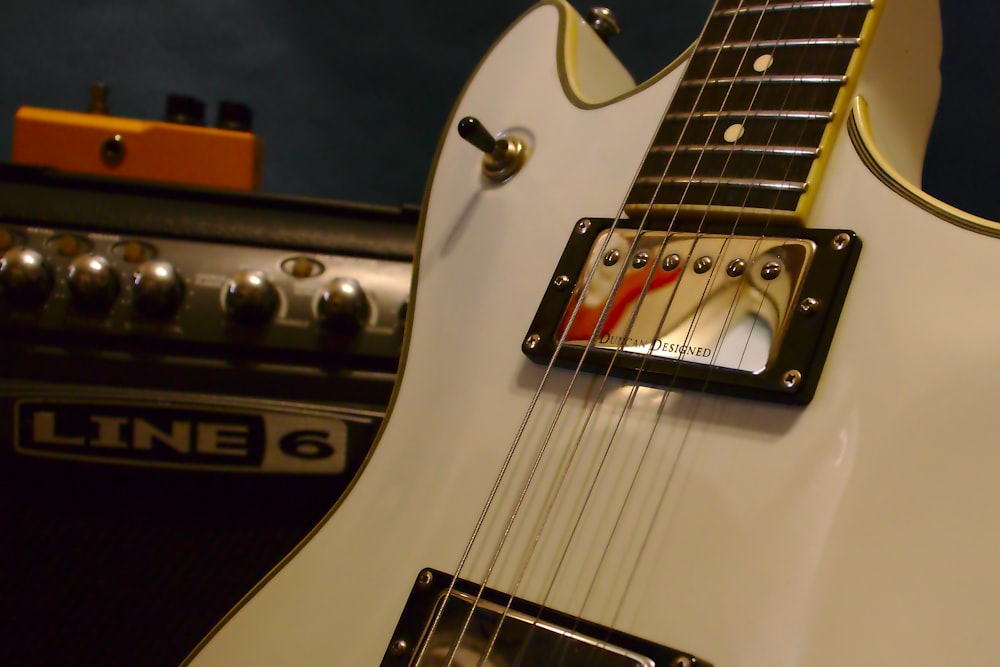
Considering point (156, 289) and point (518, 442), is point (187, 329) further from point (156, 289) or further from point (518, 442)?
point (518, 442)

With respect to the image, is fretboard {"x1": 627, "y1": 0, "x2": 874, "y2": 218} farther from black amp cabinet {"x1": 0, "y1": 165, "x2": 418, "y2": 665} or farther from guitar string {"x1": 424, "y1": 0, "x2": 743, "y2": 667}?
black amp cabinet {"x1": 0, "y1": 165, "x2": 418, "y2": 665}

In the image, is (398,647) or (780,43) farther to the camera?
(780,43)

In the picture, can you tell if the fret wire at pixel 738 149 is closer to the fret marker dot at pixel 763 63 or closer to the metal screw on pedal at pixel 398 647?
the fret marker dot at pixel 763 63

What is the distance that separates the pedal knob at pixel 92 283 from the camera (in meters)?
0.62

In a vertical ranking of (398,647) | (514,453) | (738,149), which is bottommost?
(398,647)

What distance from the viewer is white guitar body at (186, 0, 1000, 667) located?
0.32 meters

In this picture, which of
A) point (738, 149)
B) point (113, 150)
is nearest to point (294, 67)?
point (113, 150)

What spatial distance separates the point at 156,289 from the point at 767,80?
0.46 m

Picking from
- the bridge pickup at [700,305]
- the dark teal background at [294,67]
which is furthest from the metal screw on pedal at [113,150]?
the bridge pickup at [700,305]

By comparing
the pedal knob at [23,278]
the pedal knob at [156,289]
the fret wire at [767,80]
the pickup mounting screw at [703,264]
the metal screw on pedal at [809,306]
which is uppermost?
the fret wire at [767,80]

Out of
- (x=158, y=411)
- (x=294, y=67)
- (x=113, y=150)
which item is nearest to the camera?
(x=158, y=411)

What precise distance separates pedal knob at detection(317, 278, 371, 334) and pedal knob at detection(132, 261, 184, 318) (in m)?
0.11

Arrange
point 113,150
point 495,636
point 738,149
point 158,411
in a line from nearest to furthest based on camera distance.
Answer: point 495,636 → point 738,149 → point 158,411 → point 113,150

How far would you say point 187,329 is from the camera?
633mm
